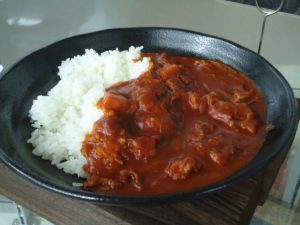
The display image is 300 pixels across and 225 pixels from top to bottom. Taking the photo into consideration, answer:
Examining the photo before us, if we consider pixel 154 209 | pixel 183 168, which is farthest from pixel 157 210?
pixel 183 168


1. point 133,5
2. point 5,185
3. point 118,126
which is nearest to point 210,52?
point 118,126

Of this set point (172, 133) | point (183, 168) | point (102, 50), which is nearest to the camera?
point (183, 168)

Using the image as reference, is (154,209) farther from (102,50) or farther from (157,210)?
(102,50)

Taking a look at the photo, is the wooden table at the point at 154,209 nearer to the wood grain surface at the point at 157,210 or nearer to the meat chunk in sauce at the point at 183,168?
the wood grain surface at the point at 157,210

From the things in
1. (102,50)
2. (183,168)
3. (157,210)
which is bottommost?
(157,210)

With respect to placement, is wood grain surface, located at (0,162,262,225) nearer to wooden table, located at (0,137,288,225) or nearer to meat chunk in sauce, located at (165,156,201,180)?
wooden table, located at (0,137,288,225)

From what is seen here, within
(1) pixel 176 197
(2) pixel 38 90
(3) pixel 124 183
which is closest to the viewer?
(1) pixel 176 197

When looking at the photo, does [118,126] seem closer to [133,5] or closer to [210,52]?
[210,52]
